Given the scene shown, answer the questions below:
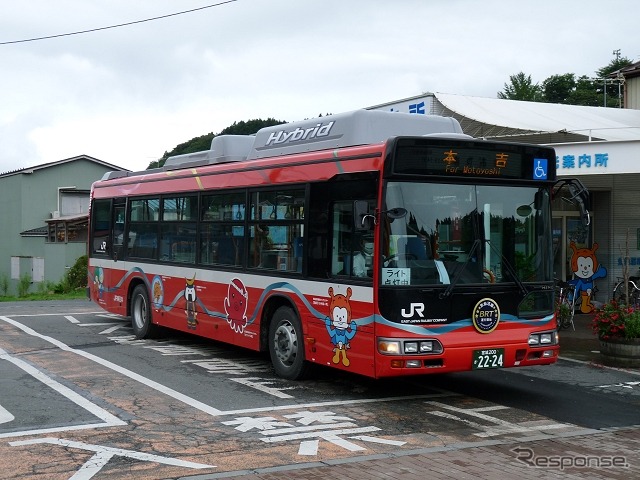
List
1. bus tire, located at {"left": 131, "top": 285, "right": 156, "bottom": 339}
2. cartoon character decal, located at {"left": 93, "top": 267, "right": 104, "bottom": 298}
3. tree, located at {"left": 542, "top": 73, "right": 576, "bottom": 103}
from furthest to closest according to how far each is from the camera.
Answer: tree, located at {"left": 542, "top": 73, "right": 576, "bottom": 103}, cartoon character decal, located at {"left": 93, "top": 267, "right": 104, "bottom": 298}, bus tire, located at {"left": 131, "top": 285, "right": 156, "bottom": 339}

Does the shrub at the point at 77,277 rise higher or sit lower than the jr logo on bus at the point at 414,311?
lower

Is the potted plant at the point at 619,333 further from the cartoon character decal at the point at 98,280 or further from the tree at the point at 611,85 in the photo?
the tree at the point at 611,85

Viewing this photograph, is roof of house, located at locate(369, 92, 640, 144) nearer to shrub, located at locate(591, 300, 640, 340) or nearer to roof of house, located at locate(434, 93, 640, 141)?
roof of house, located at locate(434, 93, 640, 141)

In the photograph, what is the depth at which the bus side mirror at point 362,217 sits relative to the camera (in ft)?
30.5

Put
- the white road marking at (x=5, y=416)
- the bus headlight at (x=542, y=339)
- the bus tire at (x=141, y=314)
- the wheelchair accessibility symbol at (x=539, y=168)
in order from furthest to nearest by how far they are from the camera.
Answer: the bus tire at (x=141, y=314) < the wheelchair accessibility symbol at (x=539, y=168) < the bus headlight at (x=542, y=339) < the white road marking at (x=5, y=416)

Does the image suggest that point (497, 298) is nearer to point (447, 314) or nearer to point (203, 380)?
point (447, 314)

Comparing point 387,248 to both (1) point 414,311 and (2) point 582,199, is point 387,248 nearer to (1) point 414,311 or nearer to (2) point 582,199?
(1) point 414,311

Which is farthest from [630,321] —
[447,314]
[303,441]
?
[303,441]

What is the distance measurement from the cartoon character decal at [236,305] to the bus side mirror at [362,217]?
3017 mm

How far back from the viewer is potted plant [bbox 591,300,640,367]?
12.6m

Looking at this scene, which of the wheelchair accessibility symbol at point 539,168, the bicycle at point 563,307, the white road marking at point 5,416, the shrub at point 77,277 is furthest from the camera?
the shrub at point 77,277

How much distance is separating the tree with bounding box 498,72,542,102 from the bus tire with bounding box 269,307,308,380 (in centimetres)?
7007

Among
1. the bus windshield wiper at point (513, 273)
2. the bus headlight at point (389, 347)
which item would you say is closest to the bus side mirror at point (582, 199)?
the bus windshield wiper at point (513, 273)

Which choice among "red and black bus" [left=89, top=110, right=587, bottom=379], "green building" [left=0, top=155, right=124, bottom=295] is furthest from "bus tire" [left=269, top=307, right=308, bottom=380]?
"green building" [left=0, top=155, right=124, bottom=295]
